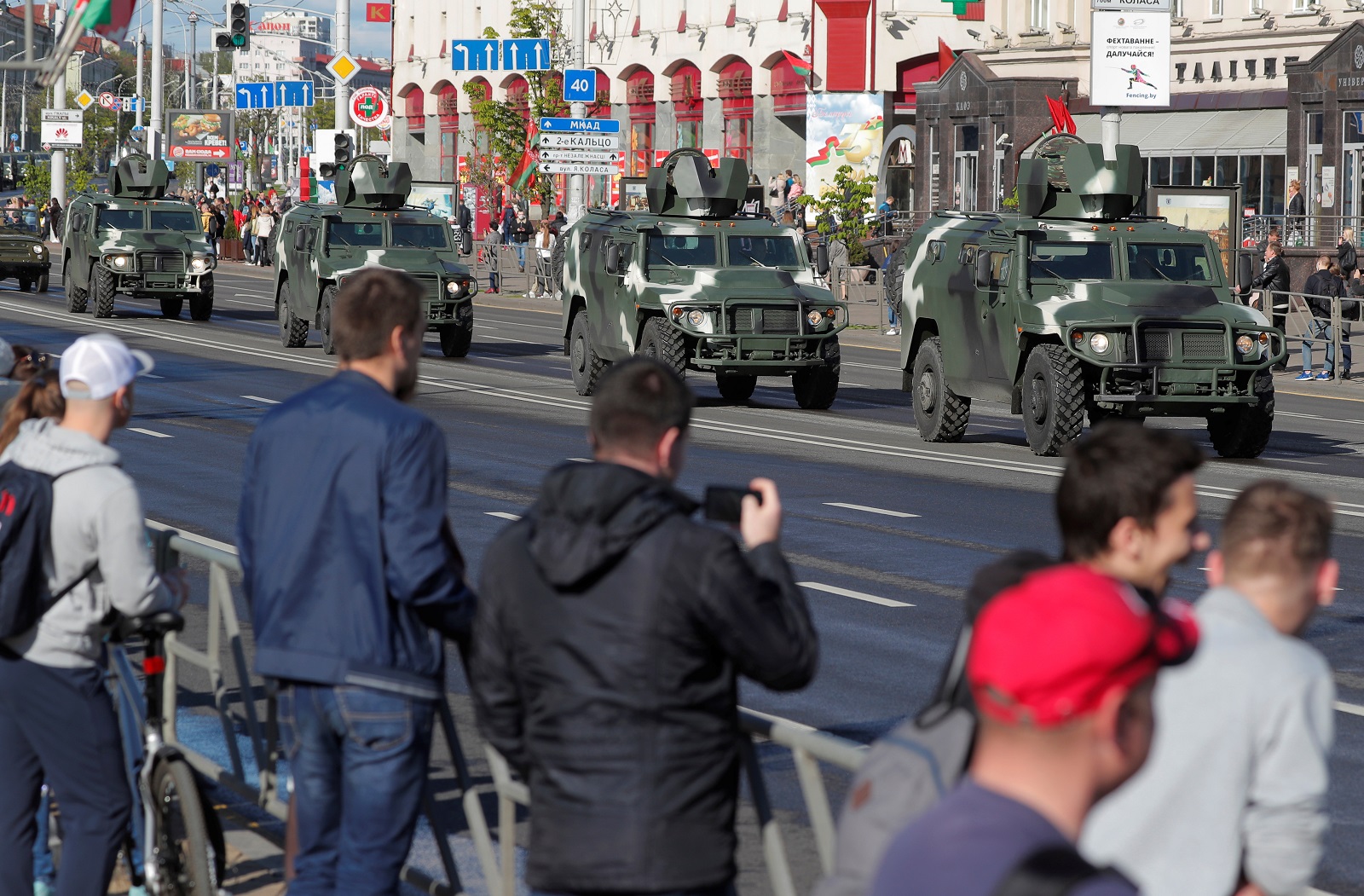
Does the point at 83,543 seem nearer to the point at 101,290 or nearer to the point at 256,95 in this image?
the point at 101,290

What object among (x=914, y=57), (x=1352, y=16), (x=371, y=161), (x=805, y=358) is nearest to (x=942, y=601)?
(x=805, y=358)

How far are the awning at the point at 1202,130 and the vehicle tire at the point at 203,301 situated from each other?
18613 millimetres

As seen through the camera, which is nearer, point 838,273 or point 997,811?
point 997,811

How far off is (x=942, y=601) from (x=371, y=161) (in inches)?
808

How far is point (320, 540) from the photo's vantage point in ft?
14.9

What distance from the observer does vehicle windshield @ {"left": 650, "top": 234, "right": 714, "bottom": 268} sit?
23.3 meters

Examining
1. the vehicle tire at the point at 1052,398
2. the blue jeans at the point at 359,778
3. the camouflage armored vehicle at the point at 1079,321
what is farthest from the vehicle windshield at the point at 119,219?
the blue jeans at the point at 359,778

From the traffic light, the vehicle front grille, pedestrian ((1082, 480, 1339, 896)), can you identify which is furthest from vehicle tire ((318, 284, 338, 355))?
pedestrian ((1082, 480, 1339, 896))

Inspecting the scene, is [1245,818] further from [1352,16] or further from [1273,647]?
[1352,16]

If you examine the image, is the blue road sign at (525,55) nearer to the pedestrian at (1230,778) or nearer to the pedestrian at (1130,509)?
the pedestrian at (1130,509)

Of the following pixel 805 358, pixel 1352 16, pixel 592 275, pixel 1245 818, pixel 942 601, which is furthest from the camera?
pixel 1352 16

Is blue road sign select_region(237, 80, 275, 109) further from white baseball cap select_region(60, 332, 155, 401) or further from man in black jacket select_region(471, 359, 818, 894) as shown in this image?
man in black jacket select_region(471, 359, 818, 894)

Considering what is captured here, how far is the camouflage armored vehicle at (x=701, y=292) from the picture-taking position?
72.8ft

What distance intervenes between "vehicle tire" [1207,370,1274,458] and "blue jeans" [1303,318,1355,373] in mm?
9070
